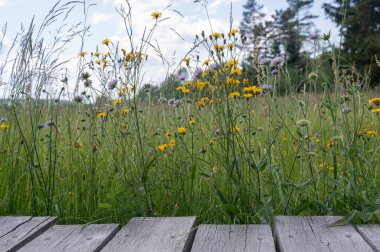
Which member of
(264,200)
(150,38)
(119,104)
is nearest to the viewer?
(264,200)

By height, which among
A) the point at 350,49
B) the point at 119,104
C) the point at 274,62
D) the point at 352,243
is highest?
the point at 350,49

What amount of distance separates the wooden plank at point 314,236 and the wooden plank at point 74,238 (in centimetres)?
63

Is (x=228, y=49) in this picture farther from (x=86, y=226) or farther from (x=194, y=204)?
(x=86, y=226)

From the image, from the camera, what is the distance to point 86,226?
2.01m

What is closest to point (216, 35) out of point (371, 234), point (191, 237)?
point (191, 237)

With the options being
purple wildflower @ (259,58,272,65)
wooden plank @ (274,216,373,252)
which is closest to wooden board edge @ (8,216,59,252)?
wooden plank @ (274,216,373,252)

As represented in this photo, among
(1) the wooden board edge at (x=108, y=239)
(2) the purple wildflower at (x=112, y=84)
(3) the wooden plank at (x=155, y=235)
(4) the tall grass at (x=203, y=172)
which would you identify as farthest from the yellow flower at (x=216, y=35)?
(1) the wooden board edge at (x=108, y=239)

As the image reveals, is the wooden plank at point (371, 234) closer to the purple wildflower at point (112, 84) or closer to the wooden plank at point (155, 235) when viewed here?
the wooden plank at point (155, 235)

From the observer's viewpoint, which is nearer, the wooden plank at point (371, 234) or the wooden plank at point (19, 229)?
the wooden plank at point (371, 234)

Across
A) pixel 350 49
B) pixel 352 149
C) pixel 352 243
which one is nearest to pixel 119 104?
pixel 352 149

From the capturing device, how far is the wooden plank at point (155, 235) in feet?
5.69

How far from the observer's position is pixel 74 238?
1892 millimetres

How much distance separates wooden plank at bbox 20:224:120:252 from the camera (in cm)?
179

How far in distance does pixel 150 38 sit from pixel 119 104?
1.96ft
